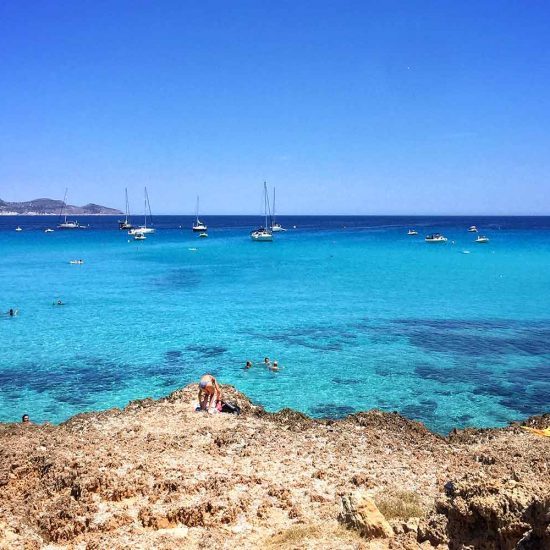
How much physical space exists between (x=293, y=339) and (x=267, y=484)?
17.9 meters

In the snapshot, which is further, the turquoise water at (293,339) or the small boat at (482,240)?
the small boat at (482,240)

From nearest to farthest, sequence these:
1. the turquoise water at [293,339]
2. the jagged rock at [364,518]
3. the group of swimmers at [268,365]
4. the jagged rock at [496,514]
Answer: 1. the jagged rock at [496,514]
2. the jagged rock at [364,518]
3. the turquoise water at [293,339]
4. the group of swimmers at [268,365]

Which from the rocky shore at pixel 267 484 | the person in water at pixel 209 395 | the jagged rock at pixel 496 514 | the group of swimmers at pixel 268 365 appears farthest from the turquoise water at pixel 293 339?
the jagged rock at pixel 496 514

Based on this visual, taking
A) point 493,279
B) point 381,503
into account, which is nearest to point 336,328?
point 381,503

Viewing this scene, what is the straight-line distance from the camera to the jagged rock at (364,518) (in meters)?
8.23

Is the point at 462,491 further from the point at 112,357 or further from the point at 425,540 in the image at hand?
the point at 112,357

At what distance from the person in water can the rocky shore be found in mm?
488

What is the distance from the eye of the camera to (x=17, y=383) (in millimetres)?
21578

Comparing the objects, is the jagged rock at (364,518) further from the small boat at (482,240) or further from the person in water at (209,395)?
the small boat at (482,240)

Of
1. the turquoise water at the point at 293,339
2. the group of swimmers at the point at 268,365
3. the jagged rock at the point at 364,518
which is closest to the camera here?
the jagged rock at the point at 364,518

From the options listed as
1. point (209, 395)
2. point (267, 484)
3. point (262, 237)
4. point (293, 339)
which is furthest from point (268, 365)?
point (262, 237)

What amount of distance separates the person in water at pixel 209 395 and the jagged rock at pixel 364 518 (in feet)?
24.7

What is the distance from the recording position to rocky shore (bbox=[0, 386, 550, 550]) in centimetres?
750

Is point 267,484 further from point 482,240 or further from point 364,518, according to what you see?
point 482,240
